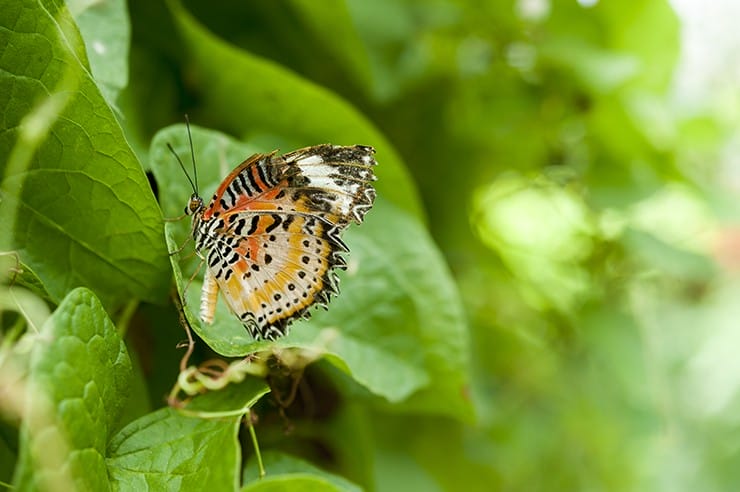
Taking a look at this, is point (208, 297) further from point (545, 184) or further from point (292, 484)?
point (545, 184)

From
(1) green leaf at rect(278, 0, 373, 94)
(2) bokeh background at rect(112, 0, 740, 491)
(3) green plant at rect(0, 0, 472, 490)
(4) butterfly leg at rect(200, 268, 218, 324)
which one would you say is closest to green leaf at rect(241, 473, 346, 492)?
(3) green plant at rect(0, 0, 472, 490)

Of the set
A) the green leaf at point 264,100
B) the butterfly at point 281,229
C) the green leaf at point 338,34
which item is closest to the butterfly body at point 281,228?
the butterfly at point 281,229

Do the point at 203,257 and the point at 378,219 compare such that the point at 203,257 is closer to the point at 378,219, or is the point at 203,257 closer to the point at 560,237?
the point at 378,219

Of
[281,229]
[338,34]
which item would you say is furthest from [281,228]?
[338,34]

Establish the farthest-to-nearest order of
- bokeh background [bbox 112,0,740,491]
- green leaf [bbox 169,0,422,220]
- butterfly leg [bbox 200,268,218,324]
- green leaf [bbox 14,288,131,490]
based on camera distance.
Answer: bokeh background [bbox 112,0,740,491]
green leaf [bbox 169,0,422,220]
butterfly leg [bbox 200,268,218,324]
green leaf [bbox 14,288,131,490]

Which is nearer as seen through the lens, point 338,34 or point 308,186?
point 308,186

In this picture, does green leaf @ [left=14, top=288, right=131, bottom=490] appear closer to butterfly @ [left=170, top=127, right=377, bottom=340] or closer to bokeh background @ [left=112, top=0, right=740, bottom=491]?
butterfly @ [left=170, top=127, right=377, bottom=340]
